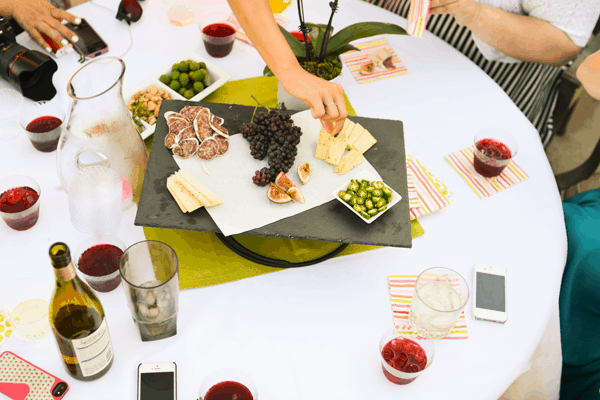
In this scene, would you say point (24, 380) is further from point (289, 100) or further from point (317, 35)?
point (317, 35)

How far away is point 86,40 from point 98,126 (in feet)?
2.92

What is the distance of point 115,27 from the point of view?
2.17 metres

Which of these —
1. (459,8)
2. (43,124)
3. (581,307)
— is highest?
(459,8)

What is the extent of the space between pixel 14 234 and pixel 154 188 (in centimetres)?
46

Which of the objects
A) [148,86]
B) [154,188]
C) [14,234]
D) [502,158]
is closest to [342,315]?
[154,188]

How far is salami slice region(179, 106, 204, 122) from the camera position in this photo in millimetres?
1639

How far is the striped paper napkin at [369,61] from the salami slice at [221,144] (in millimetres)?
756

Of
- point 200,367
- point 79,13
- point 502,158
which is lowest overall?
point 200,367

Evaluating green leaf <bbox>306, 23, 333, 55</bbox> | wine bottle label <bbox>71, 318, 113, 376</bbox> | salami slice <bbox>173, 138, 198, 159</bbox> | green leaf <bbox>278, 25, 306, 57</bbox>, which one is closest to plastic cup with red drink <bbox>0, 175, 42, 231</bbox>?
salami slice <bbox>173, 138, 198, 159</bbox>

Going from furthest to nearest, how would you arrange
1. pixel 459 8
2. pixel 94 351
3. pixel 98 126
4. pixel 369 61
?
1. pixel 369 61
2. pixel 459 8
3. pixel 98 126
4. pixel 94 351

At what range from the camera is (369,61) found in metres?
2.16

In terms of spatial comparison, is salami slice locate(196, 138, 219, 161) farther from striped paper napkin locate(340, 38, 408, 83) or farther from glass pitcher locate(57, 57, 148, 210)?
striped paper napkin locate(340, 38, 408, 83)

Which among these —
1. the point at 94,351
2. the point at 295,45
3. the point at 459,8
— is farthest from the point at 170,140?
the point at 459,8

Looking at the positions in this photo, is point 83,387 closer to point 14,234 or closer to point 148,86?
point 14,234
